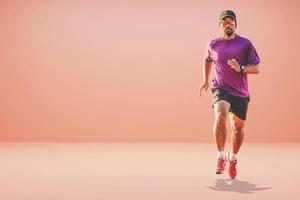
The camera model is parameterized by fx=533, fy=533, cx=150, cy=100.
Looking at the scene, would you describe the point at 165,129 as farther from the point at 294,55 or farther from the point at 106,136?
the point at 294,55

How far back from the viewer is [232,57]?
3.65 m

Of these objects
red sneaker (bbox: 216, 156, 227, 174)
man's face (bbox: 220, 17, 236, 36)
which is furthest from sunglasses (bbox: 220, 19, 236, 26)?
red sneaker (bbox: 216, 156, 227, 174)

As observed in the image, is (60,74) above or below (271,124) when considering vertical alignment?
above

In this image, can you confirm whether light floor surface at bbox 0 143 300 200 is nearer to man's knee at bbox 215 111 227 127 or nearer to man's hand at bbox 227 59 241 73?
man's knee at bbox 215 111 227 127

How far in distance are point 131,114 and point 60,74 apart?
3.55ft

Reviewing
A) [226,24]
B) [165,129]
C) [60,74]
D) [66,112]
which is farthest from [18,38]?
[226,24]

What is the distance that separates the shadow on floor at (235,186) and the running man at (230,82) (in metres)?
0.10

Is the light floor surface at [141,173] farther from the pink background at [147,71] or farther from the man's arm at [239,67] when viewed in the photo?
the man's arm at [239,67]

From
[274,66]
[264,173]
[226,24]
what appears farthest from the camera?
[274,66]

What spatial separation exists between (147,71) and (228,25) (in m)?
3.46

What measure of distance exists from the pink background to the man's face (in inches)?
132

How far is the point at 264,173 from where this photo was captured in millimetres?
4129

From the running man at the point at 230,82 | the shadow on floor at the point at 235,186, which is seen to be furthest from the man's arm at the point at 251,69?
the shadow on floor at the point at 235,186

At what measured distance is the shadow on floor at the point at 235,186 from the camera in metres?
3.24
